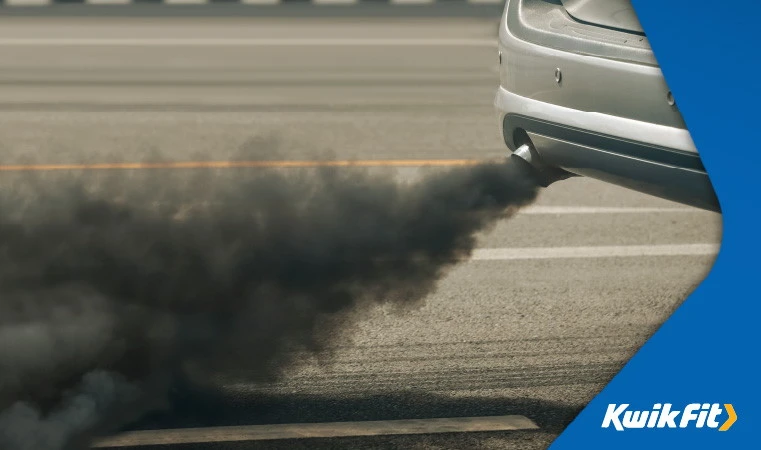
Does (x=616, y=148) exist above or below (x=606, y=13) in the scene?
below

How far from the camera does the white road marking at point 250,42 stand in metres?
12.0

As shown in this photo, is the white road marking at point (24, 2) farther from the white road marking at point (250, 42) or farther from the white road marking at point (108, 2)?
the white road marking at point (108, 2)

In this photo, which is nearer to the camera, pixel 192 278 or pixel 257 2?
pixel 192 278

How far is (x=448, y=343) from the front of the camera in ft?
13.9

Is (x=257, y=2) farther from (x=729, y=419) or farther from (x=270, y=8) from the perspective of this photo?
(x=729, y=419)

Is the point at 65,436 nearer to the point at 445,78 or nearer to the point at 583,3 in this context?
the point at 583,3

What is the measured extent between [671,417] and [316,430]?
1.36 m

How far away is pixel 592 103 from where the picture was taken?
2.80 meters

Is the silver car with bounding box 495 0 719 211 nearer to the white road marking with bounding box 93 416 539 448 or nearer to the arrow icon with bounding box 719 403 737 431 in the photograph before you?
the arrow icon with bounding box 719 403 737 431

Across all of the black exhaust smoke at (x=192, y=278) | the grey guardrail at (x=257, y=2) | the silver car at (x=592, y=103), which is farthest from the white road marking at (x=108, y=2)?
the silver car at (x=592, y=103)

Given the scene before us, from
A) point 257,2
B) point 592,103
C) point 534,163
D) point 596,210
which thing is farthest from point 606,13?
point 257,2

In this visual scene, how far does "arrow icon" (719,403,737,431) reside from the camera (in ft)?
7.83

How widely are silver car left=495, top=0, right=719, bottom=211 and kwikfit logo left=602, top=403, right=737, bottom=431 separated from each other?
0.46 meters

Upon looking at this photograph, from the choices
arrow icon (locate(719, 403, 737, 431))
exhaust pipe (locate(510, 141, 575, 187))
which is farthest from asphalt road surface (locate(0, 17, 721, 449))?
exhaust pipe (locate(510, 141, 575, 187))
